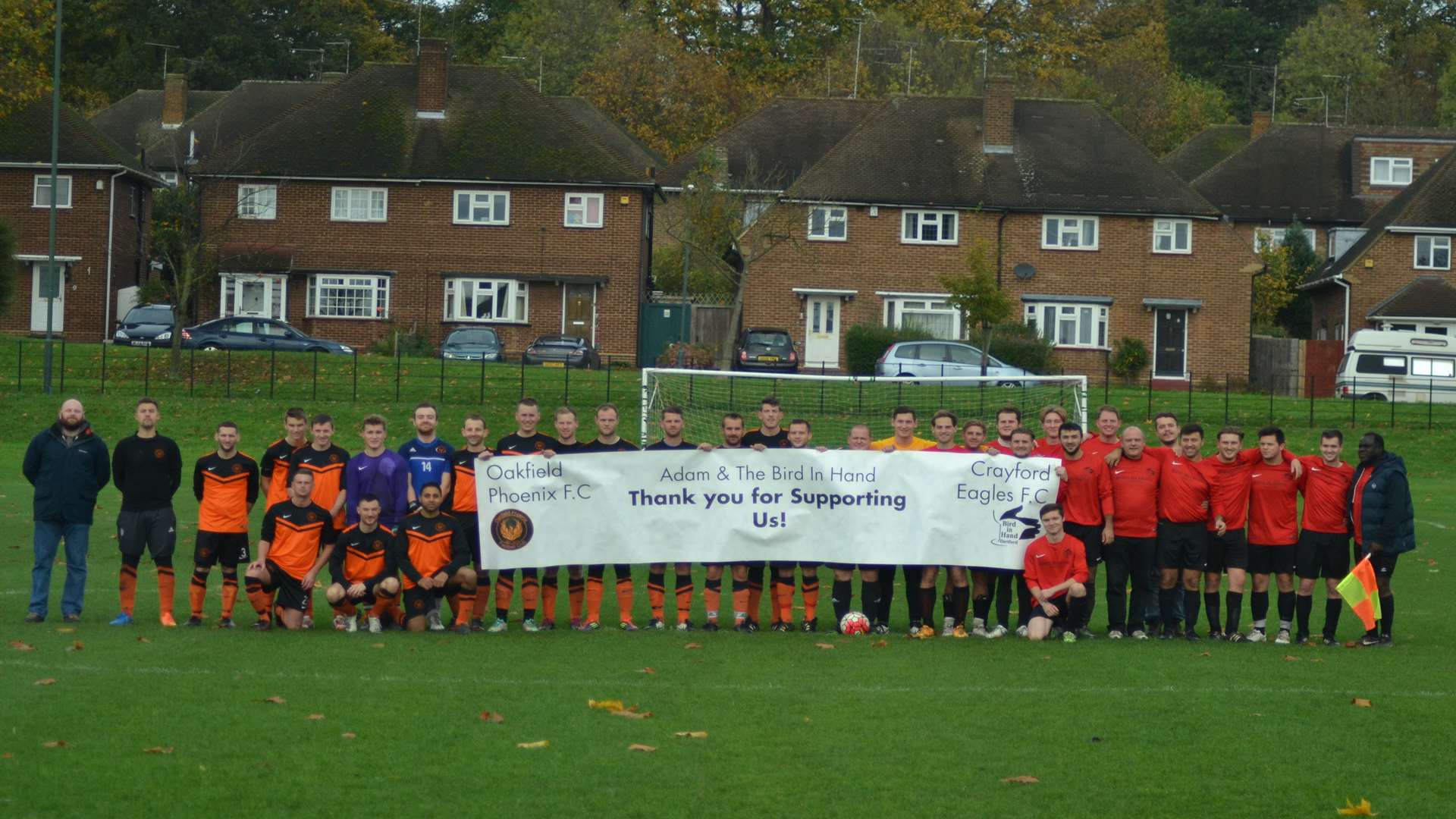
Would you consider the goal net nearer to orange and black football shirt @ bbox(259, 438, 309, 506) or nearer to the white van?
orange and black football shirt @ bbox(259, 438, 309, 506)

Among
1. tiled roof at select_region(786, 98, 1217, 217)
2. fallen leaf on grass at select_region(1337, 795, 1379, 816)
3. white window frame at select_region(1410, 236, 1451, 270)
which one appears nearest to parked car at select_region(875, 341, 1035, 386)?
tiled roof at select_region(786, 98, 1217, 217)

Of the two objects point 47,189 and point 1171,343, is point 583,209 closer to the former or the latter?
point 47,189

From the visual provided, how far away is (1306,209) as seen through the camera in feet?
225

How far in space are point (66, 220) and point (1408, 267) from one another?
4478 cm

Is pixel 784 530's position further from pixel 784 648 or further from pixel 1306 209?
pixel 1306 209

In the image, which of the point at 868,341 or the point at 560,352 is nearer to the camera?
the point at 560,352

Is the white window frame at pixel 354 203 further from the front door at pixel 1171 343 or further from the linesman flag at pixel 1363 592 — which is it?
the linesman flag at pixel 1363 592

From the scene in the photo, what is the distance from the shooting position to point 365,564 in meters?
14.4

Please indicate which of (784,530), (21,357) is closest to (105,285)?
(21,357)

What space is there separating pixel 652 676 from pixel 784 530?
10.1 ft

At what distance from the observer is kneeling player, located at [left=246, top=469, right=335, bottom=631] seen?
14391 mm

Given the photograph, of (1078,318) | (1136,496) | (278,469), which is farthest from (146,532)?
(1078,318)

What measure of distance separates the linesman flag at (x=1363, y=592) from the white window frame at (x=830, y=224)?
4045 cm

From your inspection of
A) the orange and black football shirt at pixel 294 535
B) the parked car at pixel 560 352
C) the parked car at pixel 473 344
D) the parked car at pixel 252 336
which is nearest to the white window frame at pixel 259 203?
the parked car at pixel 252 336
